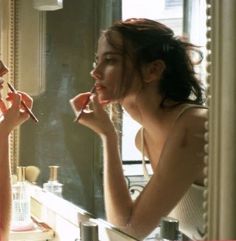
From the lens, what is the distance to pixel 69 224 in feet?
3.49

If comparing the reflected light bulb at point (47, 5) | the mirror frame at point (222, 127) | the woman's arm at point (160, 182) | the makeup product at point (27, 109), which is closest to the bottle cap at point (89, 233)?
the woman's arm at point (160, 182)

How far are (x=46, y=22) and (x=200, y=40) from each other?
66cm

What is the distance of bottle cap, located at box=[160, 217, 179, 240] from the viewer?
729 mm

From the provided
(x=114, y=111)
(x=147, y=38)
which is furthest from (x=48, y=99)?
(x=147, y=38)

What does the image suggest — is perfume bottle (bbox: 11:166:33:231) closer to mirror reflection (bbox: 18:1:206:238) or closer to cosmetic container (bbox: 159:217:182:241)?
mirror reflection (bbox: 18:1:206:238)

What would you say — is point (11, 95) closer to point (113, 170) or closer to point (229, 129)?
point (113, 170)

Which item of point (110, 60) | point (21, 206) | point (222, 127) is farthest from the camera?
point (21, 206)

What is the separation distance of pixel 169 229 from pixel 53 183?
0.54m

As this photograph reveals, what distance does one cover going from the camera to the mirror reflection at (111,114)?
0.75 metres

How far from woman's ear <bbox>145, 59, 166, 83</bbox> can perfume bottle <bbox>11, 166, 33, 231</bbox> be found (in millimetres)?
518

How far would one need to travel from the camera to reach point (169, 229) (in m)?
0.74

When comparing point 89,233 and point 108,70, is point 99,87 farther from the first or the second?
point 89,233

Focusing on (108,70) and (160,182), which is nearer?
(160,182)

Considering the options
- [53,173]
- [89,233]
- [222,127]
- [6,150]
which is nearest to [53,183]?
[53,173]
